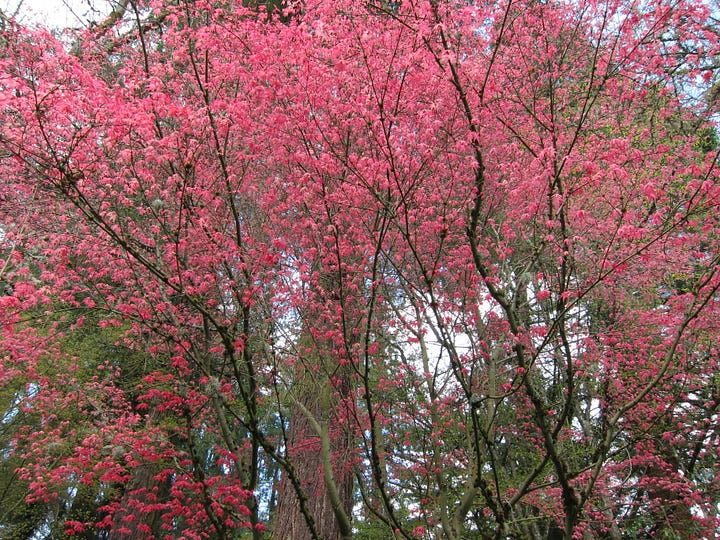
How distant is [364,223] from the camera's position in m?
6.09

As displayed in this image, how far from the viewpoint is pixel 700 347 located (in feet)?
24.4

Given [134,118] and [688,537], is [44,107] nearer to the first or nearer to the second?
[134,118]

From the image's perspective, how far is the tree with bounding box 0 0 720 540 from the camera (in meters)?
4.66

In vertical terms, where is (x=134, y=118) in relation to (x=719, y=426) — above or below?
above

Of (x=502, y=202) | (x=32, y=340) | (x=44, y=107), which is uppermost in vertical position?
(x=502, y=202)

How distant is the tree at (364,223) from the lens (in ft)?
15.3

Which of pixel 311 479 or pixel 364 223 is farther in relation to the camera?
pixel 311 479

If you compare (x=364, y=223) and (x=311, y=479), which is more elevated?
(x=364, y=223)

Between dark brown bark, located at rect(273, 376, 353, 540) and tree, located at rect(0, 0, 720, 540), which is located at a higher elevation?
tree, located at rect(0, 0, 720, 540)

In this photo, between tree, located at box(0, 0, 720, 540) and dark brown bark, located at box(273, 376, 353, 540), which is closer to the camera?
tree, located at box(0, 0, 720, 540)

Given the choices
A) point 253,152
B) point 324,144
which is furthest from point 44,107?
point 324,144

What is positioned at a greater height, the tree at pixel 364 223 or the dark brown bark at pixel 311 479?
the tree at pixel 364 223

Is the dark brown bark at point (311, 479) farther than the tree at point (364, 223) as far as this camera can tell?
Yes

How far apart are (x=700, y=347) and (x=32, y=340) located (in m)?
10.8
